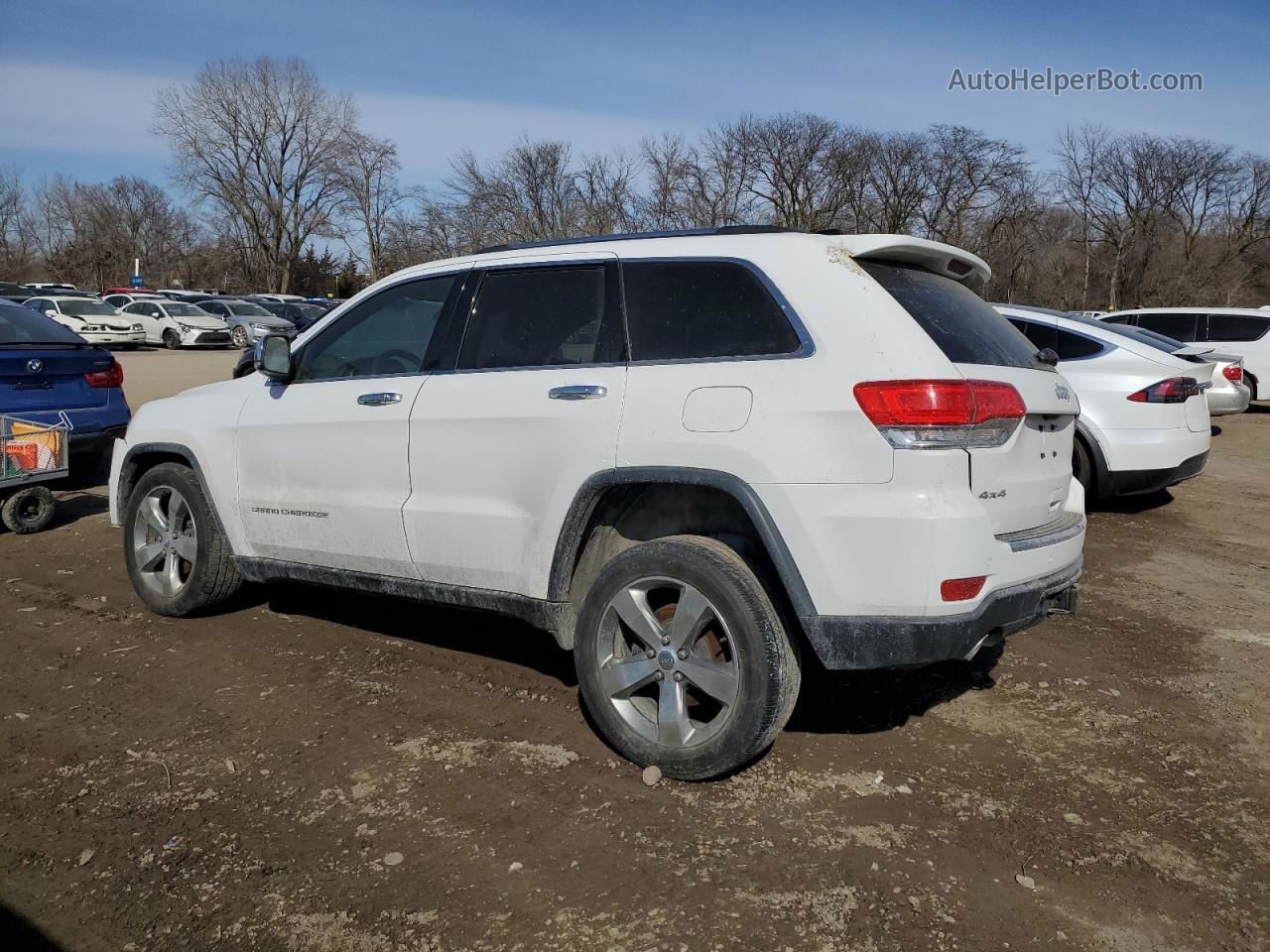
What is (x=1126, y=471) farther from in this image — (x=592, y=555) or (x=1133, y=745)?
(x=592, y=555)

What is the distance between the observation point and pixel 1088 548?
270 inches

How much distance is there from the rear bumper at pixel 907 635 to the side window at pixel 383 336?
210cm

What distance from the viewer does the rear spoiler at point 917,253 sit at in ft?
11.5

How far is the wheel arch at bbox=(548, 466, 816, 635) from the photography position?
3178mm

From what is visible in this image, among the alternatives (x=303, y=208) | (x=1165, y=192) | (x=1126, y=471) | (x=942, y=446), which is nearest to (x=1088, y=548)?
(x=1126, y=471)

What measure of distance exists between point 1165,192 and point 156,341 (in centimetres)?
5312

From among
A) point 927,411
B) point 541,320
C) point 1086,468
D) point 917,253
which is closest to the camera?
point 927,411

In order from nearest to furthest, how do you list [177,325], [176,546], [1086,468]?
[176,546]
[1086,468]
[177,325]

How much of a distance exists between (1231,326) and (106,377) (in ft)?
54.0

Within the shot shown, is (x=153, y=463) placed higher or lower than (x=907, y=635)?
higher

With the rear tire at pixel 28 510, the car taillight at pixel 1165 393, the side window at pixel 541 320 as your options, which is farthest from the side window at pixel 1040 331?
the rear tire at pixel 28 510

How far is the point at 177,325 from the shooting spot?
32719 mm

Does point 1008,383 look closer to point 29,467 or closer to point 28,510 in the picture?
point 29,467

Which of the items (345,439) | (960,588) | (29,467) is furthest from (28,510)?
(960,588)
